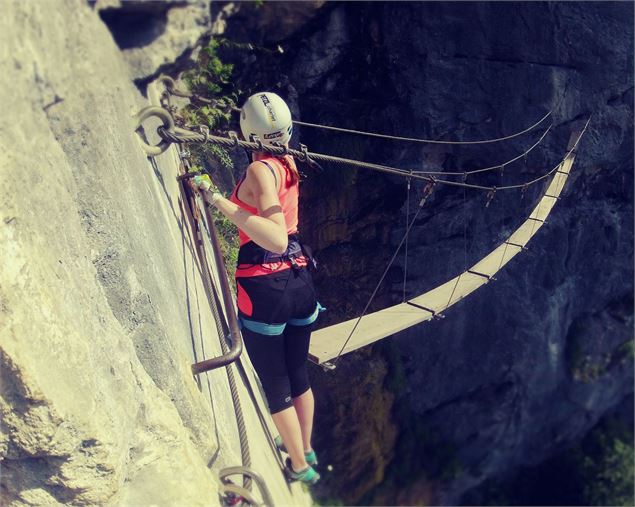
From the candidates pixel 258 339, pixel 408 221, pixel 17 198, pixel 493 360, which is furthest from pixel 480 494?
pixel 17 198

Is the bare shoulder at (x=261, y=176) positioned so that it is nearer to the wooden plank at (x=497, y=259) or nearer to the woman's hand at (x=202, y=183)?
the woman's hand at (x=202, y=183)

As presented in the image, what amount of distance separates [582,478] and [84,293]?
7818 mm

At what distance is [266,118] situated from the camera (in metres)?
2.34

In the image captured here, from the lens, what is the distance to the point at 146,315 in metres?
2.11

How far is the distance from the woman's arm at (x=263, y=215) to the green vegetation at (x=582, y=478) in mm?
6517

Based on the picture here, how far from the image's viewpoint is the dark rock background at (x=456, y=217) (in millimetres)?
4648

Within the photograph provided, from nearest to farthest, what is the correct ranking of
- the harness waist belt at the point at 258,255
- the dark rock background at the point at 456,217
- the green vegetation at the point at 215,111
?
the harness waist belt at the point at 258,255 < the green vegetation at the point at 215,111 < the dark rock background at the point at 456,217

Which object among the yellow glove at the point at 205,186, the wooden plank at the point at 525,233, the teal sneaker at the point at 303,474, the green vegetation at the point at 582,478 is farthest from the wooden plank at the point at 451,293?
the green vegetation at the point at 582,478

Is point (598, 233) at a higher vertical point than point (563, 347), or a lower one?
higher

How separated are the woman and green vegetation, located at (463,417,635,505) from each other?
5.39 metres

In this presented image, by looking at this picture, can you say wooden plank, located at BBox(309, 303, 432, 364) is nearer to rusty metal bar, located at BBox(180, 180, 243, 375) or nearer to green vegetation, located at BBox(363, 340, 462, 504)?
rusty metal bar, located at BBox(180, 180, 243, 375)


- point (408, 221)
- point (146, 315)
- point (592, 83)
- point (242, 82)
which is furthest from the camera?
point (408, 221)

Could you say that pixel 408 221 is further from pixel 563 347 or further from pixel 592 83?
pixel 563 347

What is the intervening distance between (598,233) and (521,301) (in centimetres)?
110
